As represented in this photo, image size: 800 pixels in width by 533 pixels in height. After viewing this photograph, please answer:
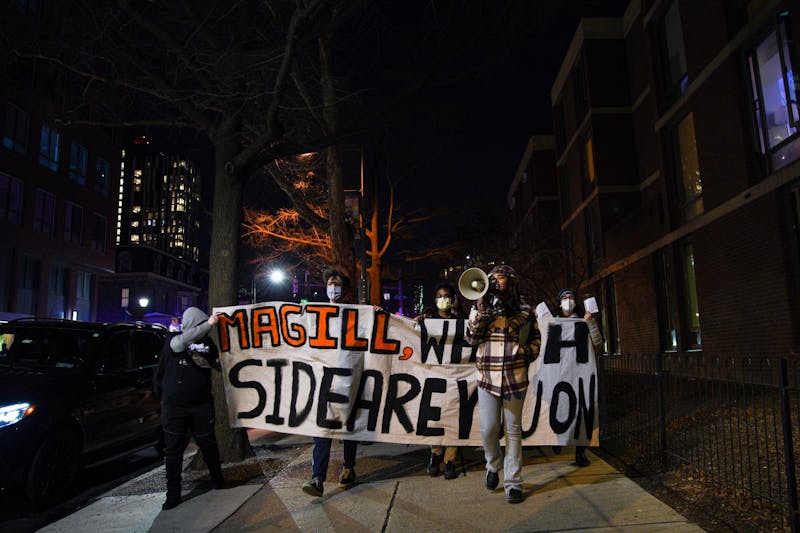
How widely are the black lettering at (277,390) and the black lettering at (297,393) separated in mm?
128

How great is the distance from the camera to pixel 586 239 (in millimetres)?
24547

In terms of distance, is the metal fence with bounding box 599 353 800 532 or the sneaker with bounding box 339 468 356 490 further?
the sneaker with bounding box 339 468 356 490

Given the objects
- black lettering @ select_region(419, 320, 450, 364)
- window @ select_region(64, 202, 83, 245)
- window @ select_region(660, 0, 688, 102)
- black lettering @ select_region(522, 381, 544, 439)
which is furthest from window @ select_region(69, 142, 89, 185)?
black lettering @ select_region(522, 381, 544, 439)

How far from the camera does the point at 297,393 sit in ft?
20.7

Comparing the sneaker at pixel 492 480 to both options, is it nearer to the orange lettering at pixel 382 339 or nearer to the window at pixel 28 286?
the orange lettering at pixel 382 339

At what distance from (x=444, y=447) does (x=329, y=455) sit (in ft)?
4.10

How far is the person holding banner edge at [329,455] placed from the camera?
5473mm

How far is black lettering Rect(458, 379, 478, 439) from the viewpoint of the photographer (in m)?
6.12

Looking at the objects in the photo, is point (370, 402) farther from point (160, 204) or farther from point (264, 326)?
point (160, 204)

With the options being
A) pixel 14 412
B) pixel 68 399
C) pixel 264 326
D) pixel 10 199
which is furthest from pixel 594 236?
pixel 10 199

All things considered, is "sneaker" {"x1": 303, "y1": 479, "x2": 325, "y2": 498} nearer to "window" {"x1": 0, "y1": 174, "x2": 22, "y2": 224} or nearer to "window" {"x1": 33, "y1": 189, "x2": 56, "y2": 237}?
"window" {"x1": 0, "y1": 174, "x2": 22, "y2": 224}

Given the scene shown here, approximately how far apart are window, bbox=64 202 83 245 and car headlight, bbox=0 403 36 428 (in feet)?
111

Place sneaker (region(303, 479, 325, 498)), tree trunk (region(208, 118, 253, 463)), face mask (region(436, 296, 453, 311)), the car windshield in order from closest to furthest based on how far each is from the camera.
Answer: sneaker (region(303, 479, 325, 498)) → face mask (region(436, 296, 453, 311)) → the car windshield → tree trunk (region(208, 118, 253, 463))

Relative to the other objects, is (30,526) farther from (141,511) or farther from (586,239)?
(586,239)
